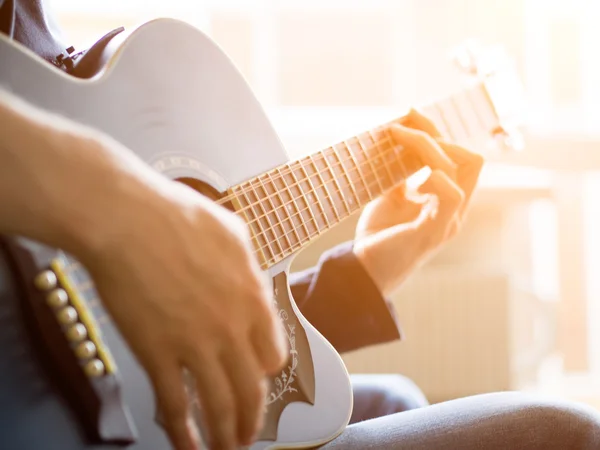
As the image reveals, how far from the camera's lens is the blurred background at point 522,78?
208cm

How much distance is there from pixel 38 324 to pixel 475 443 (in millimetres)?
382

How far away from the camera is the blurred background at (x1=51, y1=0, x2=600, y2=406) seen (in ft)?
6.83

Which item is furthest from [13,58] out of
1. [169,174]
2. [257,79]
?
[257,79]

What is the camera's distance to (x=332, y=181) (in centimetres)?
69

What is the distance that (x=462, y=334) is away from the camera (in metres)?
A: 1.64

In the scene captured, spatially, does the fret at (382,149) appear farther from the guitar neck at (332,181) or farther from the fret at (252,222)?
the fret at (252,222)

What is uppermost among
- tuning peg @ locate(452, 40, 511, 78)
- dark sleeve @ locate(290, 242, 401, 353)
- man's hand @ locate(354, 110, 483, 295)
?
tuning peg @ locate(452, 40, 511, 78)

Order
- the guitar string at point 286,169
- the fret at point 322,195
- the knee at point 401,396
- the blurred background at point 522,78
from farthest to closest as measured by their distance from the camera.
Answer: the blurred background at point 522,78
the knee at point 401,396
the fret at point 322,195
the guitar string at point 286,169

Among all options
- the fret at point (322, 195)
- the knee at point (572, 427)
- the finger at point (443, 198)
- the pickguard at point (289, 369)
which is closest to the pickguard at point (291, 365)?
the pickguard at point (289, 369)

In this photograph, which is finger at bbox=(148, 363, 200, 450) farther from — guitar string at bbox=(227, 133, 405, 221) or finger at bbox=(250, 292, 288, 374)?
guitar string at bbox=(227, 133, 405, 221)

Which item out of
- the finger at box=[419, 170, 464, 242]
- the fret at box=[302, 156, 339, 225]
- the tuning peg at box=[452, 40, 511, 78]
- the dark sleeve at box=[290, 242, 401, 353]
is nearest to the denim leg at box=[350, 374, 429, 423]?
the dark sleeve at box=[290, 242, 401, 353]

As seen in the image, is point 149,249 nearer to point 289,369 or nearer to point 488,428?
point 289,369

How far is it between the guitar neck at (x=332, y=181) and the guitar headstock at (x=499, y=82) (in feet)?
0.04

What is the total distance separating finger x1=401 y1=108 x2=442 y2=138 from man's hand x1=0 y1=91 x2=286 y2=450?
0.52m
